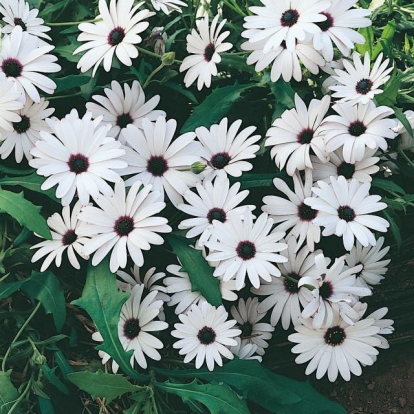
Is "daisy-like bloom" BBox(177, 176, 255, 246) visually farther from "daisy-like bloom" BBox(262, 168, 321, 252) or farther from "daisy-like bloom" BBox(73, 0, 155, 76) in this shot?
"daisy-like bloom" BBox(73, 0, 155, 76)

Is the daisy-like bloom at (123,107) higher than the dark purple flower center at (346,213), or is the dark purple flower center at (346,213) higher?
the daisy-like bloom at (123,107)

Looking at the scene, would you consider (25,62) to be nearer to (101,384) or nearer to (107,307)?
(107,307)

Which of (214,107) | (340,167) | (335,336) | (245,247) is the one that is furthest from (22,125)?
(335,336)

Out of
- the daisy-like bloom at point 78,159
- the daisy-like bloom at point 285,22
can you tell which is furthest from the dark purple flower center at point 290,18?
the daisy-like bloom at point 78,159

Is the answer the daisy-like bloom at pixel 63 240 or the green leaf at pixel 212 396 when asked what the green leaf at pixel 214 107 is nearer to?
the daisy-like bloom at pixel 63 240

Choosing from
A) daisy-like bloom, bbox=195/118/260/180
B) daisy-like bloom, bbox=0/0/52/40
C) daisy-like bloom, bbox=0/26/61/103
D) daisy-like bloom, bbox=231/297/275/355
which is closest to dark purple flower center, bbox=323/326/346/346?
daisy-like bloom, bbox=231/297/275/355

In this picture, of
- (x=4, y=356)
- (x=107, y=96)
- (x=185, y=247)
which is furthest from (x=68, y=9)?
(x=4, y=356)
